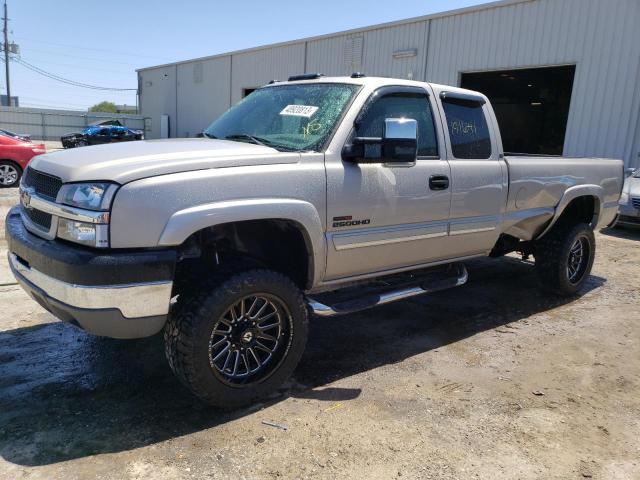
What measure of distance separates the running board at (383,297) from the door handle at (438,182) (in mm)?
814

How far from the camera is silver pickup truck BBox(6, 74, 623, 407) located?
2.72 meters

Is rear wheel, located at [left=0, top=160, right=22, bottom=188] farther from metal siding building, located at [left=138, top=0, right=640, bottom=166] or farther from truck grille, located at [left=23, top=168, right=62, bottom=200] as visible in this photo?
metal siding building, located at [left=138, top=0, right=640, bottom=166]

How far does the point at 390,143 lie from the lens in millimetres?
3426

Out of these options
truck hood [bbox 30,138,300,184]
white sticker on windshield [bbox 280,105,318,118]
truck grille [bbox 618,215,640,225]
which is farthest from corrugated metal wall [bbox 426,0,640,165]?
truck hood [bbox 30,138,300,184]

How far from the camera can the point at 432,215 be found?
4.05 m

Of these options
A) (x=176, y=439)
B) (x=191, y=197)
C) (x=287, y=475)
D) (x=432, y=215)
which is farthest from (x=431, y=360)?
(x=191, y=197)

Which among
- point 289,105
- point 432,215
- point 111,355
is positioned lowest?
point 111,355

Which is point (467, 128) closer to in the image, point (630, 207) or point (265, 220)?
point (265, 220)

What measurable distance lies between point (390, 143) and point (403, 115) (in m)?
0.71

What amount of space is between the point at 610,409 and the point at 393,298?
1.59 metres

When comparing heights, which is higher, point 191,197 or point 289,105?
point 289,105

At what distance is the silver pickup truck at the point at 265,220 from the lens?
2721 mm

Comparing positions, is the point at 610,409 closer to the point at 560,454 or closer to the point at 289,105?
the point at 560,454

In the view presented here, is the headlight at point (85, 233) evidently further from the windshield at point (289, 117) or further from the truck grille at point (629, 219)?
the truck grille at point (629, 219)
